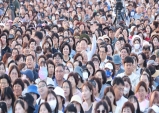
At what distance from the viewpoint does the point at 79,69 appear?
28.1ft

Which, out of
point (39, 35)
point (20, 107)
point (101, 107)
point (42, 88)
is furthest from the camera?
point (39, 35)

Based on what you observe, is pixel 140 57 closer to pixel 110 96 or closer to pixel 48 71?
pixel 48 71

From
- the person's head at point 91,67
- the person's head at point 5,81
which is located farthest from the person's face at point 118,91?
the person's head at point 5,81

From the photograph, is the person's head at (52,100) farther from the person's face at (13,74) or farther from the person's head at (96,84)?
the person's face at (13,74)

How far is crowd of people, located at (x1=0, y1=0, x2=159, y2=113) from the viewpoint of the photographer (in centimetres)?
691

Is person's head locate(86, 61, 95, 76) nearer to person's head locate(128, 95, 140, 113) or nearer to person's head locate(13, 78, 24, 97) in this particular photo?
person's head locate(13, 78, 24, 97)

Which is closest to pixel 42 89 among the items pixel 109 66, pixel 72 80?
pixel 72 80

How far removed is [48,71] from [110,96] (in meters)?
2.06

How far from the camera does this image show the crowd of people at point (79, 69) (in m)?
6.91

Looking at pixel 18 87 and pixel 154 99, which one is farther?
pixel 18 87

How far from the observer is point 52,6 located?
18.5m

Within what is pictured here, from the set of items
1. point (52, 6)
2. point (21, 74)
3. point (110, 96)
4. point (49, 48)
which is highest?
point (52, 6)

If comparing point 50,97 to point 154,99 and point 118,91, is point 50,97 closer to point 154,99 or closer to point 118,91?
point 118,91

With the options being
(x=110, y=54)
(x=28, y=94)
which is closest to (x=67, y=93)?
→ (x=28, y=94)
